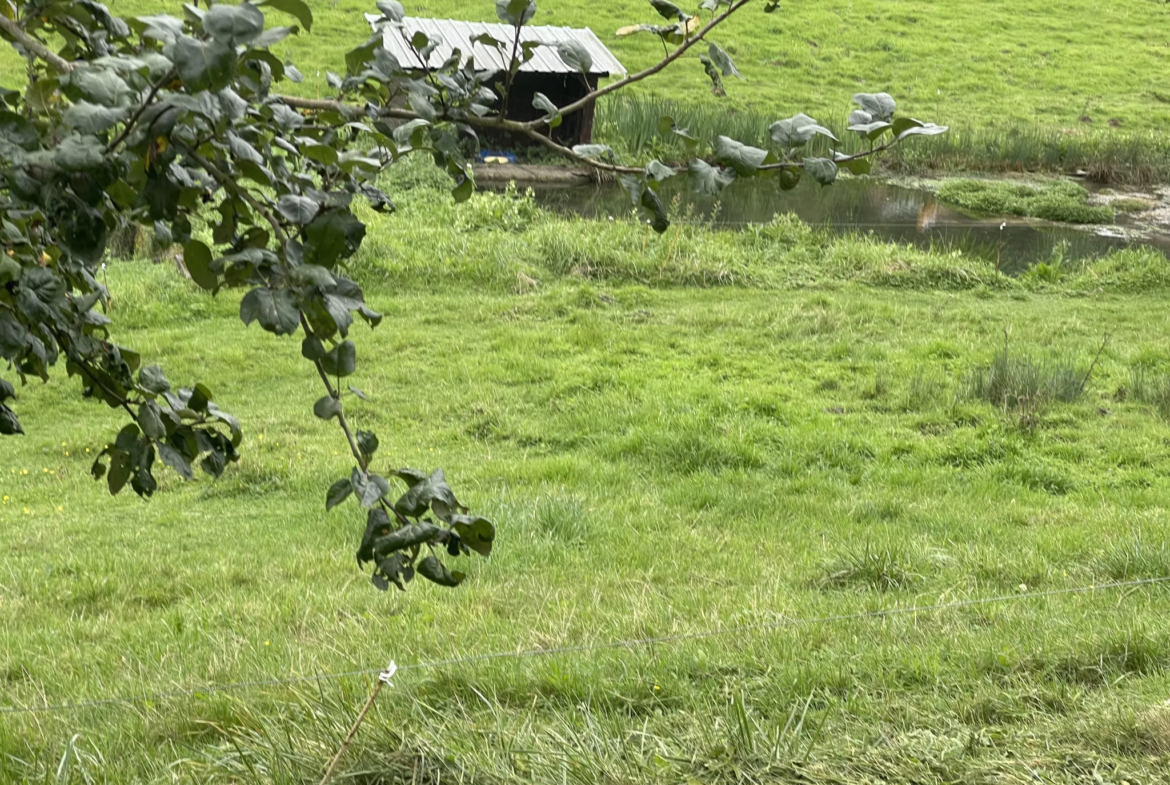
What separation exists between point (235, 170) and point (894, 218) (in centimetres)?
2021

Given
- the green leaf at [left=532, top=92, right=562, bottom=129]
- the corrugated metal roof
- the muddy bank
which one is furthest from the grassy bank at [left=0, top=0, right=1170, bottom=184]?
the green leaf at [left=532, top=92, right=562, bottom=129]

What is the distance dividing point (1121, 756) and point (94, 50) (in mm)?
2719

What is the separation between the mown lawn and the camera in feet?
98.7

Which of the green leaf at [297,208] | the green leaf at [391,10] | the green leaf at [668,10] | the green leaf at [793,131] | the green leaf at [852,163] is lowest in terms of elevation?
the green leaf at [297,208]

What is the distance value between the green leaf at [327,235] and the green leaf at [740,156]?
62cm

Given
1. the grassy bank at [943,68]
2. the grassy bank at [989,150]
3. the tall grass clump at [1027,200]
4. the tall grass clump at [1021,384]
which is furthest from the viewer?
the grassy bank at [943,68]

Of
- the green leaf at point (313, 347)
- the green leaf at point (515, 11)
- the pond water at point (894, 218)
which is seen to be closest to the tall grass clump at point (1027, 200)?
the pond water at point (894, 218)

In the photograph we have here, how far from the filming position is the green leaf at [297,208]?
4.99ft

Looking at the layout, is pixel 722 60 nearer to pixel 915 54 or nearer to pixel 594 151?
pixel 594 151

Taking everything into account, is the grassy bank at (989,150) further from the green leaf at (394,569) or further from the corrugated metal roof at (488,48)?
the green leaf at (394,569)

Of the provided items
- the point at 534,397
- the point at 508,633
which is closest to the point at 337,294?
the point at 508,633

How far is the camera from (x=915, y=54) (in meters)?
35.4

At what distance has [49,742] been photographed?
9.50ft

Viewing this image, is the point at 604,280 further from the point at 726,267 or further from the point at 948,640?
the point at 948,640
